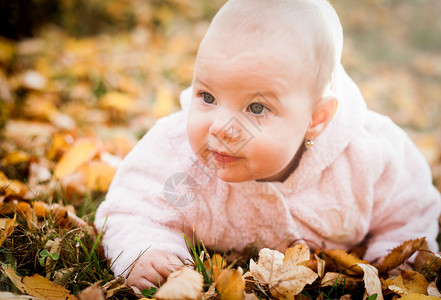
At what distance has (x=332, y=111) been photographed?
4.27 feet

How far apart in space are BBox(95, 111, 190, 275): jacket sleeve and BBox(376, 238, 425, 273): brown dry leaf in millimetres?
685

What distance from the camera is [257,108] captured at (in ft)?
3.76

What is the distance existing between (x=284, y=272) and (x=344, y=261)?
31cm

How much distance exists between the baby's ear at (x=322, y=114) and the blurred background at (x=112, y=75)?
0.93 meters

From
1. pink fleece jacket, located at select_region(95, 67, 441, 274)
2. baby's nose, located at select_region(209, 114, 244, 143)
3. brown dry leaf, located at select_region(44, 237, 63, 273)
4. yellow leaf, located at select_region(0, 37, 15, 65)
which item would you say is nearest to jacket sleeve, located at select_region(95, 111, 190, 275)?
pink fleece jacket, located at select_region(95, 67, 441, 274)

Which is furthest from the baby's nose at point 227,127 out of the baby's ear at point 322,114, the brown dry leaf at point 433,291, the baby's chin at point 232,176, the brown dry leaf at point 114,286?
the brown dry leaf at point 433,291

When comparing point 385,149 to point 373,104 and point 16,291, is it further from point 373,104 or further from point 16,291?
point 373,104

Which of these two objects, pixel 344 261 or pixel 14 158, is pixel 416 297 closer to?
pixel 344 261

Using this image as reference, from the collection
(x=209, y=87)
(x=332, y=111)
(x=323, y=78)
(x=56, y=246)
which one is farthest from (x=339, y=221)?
(x=56, y=246)

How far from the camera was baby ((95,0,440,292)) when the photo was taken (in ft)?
3.64

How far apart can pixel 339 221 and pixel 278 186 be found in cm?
29

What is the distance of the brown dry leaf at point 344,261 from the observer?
4.29 feet

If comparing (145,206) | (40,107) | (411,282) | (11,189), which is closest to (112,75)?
(40,107)

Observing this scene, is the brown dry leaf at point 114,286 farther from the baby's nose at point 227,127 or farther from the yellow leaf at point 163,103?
the yellow leaf at point 163,103
